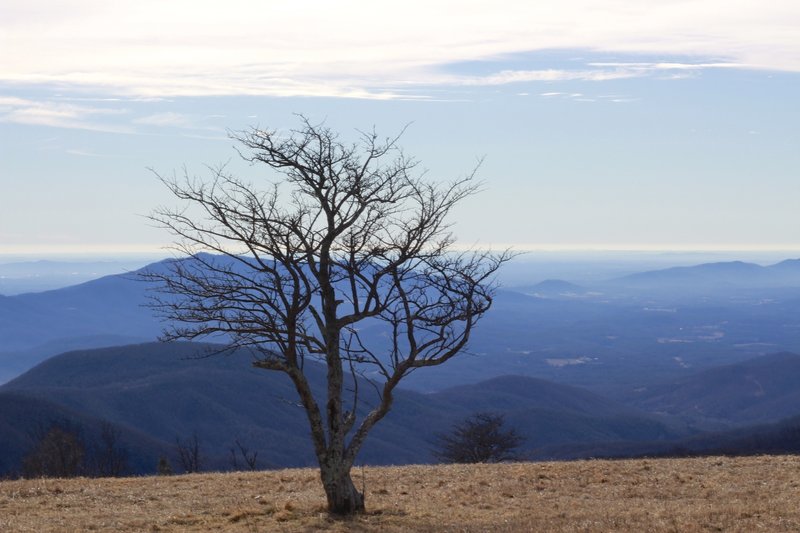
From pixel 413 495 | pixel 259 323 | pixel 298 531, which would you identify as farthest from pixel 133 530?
pixel 413 495

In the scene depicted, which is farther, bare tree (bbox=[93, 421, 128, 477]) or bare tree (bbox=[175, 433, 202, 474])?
bare tree (bbox=[93, 421, 128, 477])

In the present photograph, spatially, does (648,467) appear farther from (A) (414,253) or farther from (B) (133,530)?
(B) (133,530)

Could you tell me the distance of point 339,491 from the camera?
723 inches

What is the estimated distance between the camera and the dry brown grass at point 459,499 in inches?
685

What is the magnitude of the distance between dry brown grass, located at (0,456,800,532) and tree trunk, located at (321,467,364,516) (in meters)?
0.29

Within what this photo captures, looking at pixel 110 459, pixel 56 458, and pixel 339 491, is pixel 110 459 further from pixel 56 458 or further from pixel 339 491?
pixel 339 491

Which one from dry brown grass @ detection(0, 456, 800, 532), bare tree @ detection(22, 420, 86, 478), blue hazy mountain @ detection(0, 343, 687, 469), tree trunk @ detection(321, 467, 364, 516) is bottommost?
blue hazy mountain @ detection(0, 343, 687, 469)

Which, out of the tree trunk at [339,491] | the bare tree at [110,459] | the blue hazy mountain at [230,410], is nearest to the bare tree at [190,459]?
the bare tree at [110,459]

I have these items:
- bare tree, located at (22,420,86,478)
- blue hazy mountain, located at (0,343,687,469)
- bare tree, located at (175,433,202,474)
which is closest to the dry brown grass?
bare tree, located at (175,433,202,474)

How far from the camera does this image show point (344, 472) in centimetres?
1842

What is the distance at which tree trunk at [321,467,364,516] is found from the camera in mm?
18344

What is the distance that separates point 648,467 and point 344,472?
10.7 metres

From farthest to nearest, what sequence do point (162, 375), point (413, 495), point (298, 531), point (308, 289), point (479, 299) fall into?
point (162, 375), point (413, 495), point (479, 299), point (308, 289), point (298, 531)

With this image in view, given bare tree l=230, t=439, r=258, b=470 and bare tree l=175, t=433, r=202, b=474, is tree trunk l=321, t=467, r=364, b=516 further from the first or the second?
bare tree l=230, t=439, r=258, b=470
